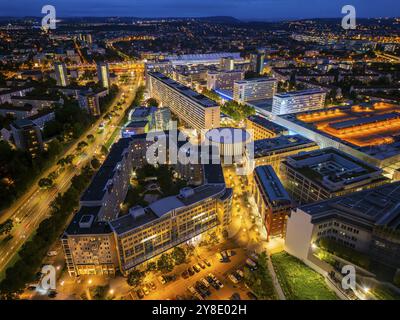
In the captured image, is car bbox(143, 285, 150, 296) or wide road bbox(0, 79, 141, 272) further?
wide road bbox(0, 79, 141, 272)

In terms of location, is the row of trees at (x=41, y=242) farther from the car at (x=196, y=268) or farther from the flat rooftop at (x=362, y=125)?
the flat rooftop at (x=362, y=125)

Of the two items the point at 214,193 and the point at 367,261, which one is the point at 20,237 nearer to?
the point at 214,193

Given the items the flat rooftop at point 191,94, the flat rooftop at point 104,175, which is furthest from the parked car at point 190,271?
the flat rooftop at point 191,94

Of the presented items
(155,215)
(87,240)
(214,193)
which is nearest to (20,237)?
(87,240)

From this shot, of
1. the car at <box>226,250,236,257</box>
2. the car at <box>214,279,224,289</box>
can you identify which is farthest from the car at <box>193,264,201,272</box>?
the car at <box>226,250,236,257</box>

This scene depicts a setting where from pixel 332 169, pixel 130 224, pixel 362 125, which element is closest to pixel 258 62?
pixel 362 125

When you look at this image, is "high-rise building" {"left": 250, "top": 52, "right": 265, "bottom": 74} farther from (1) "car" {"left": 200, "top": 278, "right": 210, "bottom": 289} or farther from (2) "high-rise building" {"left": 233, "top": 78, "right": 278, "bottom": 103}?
(1) "car" {"left": 200, "top": 278, "right": 210, "bottom": 289}
